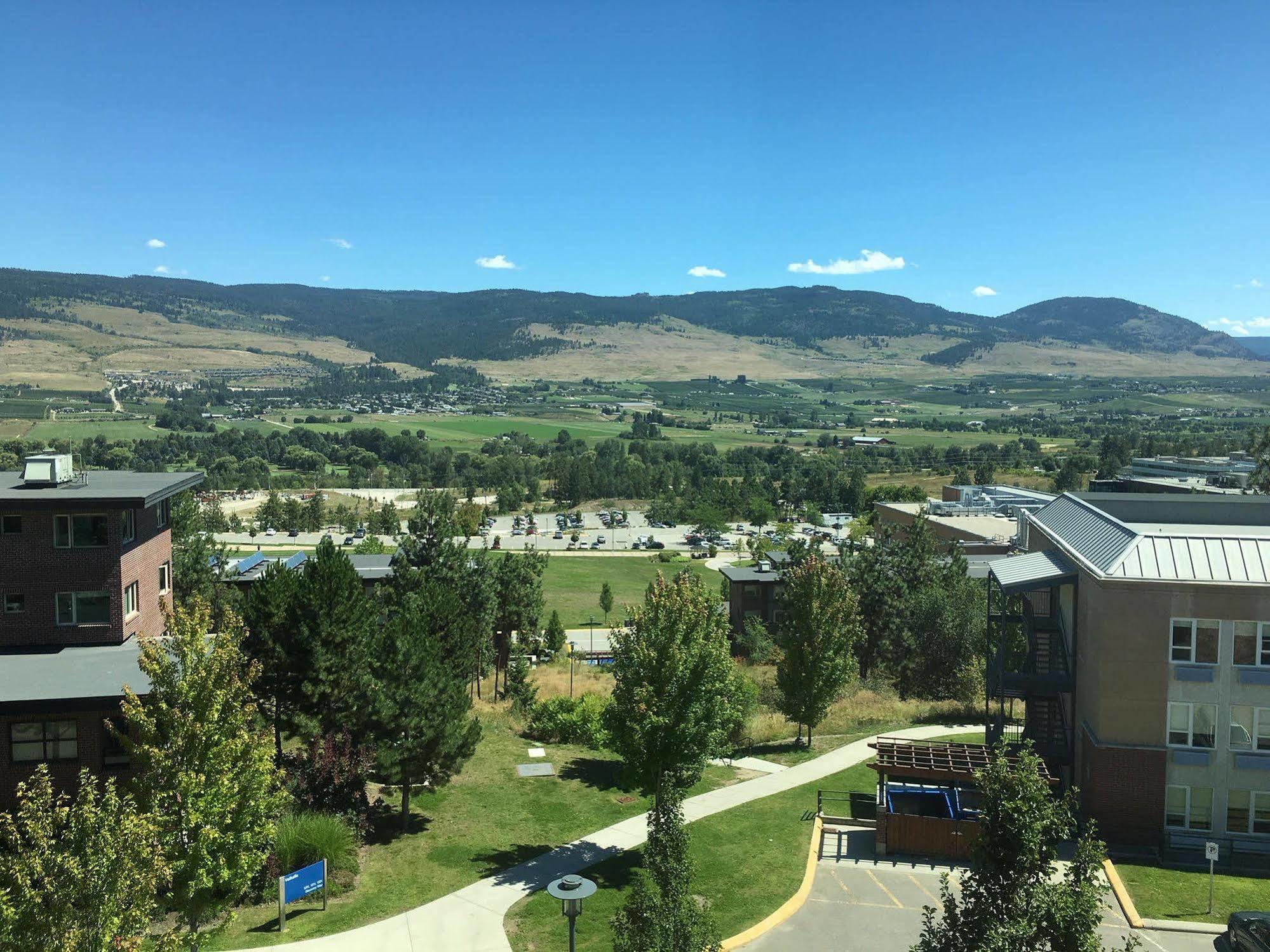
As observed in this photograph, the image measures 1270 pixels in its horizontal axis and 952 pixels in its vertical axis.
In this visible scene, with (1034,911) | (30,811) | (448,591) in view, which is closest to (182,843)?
(30,811)

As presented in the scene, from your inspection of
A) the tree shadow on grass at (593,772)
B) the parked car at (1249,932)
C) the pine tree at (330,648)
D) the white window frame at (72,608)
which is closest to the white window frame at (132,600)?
the white window frame at (72,608)

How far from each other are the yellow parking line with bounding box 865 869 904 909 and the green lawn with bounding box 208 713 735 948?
7.07 m

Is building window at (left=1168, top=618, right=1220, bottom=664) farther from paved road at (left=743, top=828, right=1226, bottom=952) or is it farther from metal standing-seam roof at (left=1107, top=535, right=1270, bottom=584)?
paved road at (left=743, top=828, right=1226, bottom=952)

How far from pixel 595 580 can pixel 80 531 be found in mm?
88873

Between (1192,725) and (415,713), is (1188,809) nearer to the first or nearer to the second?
(1192,725)

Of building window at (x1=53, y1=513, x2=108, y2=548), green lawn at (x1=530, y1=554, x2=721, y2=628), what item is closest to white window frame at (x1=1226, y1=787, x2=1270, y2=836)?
building window at (x1=53, y1=513, x2=108, y2=548)

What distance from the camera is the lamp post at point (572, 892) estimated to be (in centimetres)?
1653

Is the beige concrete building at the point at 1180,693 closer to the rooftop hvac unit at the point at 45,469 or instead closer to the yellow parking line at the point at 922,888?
the yellow parking line at the point at 922,888

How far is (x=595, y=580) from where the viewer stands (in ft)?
382

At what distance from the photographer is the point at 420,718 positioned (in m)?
25.4

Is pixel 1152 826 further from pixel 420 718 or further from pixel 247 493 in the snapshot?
pixel 247 493

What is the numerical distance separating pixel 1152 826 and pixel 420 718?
66.6 feet

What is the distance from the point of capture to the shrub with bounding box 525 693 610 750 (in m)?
37.4

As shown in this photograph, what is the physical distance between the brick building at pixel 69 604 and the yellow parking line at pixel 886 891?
1918 centimetres
